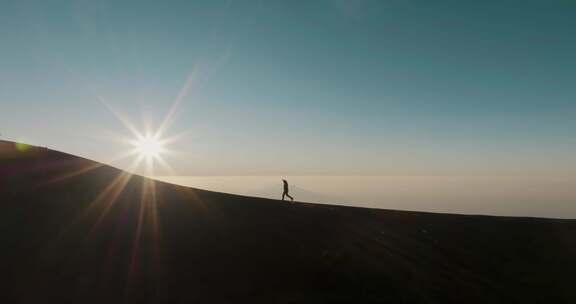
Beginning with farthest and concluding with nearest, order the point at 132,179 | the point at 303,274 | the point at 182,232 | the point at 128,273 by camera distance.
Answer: the point at 132,179, the point at 182,232, the point at 303,274, the point at 128,273

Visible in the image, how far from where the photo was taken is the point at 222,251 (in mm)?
11266

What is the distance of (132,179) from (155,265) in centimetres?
853

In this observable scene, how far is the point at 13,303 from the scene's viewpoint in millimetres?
7633

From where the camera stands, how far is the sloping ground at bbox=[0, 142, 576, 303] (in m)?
8.91

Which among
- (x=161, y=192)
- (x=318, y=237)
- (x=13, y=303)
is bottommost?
(x=13, y=303)

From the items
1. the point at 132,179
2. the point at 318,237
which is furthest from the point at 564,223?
the point at 132,179

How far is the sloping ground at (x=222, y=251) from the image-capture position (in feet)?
29.2

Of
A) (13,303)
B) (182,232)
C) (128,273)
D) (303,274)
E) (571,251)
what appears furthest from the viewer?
(571,251)

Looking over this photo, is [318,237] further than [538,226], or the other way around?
[538,226]

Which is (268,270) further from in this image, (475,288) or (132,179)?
(132,179)

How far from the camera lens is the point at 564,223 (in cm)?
1934

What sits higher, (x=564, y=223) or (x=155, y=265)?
(x=564, y=223)

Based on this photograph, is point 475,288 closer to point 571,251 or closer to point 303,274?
point 303,274

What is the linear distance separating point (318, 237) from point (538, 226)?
14.3m
